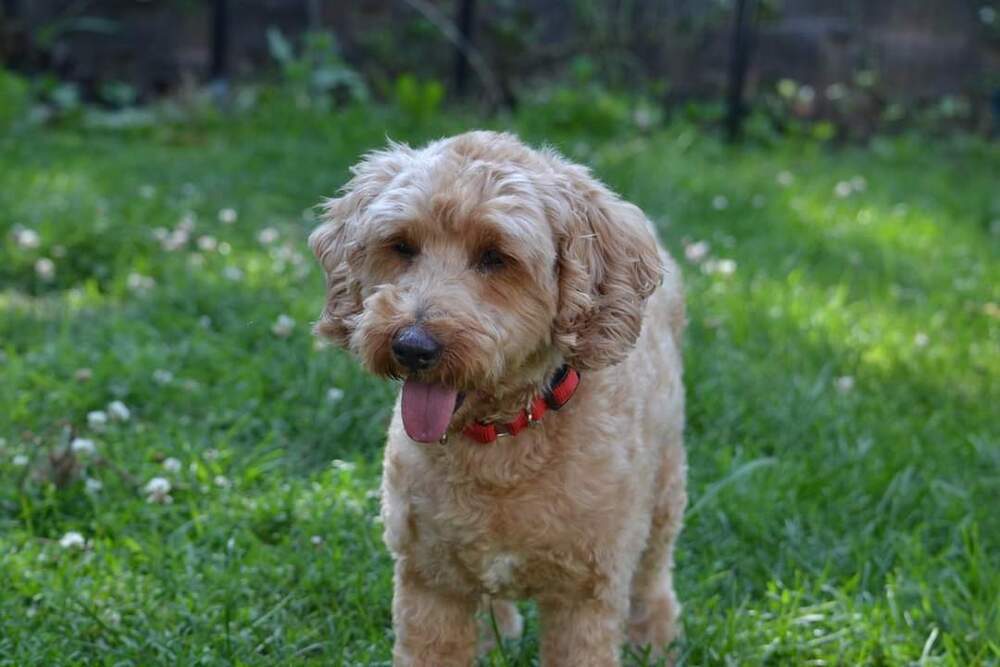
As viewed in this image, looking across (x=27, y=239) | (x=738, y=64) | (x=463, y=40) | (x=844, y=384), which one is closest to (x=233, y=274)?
(x=27, y=239)

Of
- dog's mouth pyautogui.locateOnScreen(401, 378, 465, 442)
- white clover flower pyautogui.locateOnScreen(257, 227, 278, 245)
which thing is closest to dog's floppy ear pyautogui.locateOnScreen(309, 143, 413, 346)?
dog's mouth pyautogui.locateOnScreen(401, 378, 465, 442)

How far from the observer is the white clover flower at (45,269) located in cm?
533

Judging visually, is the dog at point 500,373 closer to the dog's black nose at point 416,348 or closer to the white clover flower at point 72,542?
the dog's black nose at point 416,348

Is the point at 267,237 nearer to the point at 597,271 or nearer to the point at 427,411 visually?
the point at 597,271

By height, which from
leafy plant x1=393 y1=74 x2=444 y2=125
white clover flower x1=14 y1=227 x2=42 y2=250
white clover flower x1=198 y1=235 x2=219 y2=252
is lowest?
leafy plant x1=393 y1=74 x2=444 y2=125

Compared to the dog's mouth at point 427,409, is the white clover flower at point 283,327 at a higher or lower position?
lower

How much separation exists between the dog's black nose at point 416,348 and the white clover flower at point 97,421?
6.34ft

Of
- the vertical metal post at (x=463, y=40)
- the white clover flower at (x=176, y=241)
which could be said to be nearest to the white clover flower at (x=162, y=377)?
the white clover flower at (x=176, y=241)

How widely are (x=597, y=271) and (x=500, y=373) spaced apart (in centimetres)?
35

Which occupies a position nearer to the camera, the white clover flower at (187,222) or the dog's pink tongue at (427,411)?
the dog's pink tongue at (427,411)

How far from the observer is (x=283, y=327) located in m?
4.63

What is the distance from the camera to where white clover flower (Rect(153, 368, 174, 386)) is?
14.1ft

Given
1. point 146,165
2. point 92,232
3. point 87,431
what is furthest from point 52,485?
point 146,165

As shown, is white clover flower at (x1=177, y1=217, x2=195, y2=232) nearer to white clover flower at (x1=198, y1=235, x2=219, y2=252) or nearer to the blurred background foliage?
white clover flower at (x1=198, y1=235, x2=219, y2=252)
